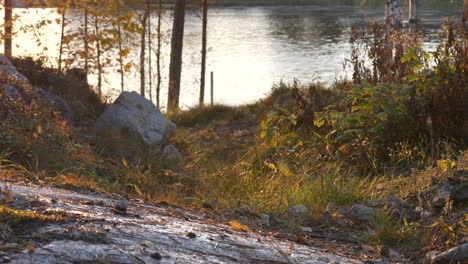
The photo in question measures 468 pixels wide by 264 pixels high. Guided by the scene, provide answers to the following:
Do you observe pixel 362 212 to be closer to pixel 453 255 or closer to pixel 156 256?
pixel 453 255

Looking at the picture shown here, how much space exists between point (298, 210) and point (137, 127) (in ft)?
16.6

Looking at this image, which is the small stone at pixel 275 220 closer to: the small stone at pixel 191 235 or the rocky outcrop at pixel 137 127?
the small stone at pixel 191 235

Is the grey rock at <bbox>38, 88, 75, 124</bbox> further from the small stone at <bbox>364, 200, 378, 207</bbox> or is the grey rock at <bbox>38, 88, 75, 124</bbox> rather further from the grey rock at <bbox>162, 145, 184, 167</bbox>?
the small stone at <bbox>364, 200, 378, 207</bbox>

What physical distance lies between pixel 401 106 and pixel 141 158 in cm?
376

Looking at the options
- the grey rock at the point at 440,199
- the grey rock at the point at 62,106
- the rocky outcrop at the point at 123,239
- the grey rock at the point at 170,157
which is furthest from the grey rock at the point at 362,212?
the grey rock at the point at 62,106

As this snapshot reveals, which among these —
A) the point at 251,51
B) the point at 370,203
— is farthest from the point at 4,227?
the point at 251,51

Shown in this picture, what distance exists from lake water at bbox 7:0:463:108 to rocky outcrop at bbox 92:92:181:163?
1055 millimetres

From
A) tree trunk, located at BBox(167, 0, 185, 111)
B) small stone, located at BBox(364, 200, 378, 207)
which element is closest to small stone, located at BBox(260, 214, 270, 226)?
small stone, located at BBox(364, 200, 378, 207)

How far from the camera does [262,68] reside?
2814 cm

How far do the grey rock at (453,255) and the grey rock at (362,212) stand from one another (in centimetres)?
109

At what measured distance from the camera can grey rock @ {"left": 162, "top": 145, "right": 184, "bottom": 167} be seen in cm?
738

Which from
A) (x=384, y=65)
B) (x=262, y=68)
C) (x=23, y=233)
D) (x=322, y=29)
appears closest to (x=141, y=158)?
(x=384, y=65)

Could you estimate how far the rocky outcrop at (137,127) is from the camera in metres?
8.12

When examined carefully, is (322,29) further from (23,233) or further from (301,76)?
(23,233)
